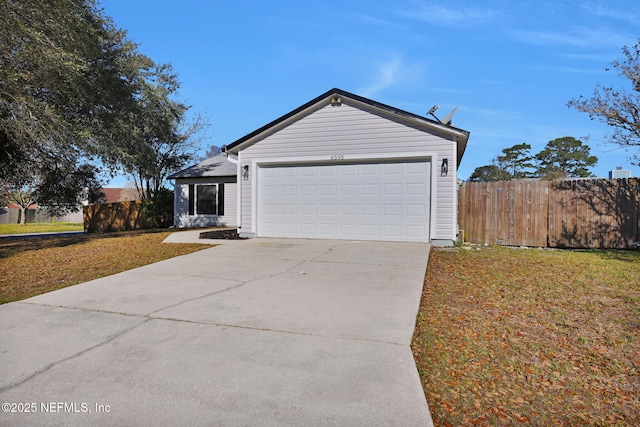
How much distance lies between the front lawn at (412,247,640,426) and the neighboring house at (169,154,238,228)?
41.1 feet

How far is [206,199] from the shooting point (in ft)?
56.5

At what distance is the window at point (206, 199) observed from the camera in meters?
17.0

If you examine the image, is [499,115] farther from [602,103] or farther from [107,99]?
[107,99]

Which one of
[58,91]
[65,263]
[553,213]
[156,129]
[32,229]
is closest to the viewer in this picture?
[65,263]

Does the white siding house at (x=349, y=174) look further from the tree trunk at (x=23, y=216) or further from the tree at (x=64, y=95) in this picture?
the tree trunk at (x=23, y=216)

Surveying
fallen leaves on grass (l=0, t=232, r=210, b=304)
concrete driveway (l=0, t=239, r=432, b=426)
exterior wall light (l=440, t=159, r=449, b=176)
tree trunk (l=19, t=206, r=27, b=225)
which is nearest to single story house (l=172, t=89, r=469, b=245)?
exterior wall light (l=440, t=159, r=449, b=176)

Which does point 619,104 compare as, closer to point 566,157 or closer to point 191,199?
point 191,199

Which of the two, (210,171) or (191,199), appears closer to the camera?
(210,171)

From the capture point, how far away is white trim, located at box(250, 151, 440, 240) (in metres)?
9.44

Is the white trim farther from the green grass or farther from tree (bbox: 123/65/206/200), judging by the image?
the green grass

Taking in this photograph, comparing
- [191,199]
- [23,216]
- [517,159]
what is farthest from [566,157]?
[23,216]

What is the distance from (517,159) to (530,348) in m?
41.9

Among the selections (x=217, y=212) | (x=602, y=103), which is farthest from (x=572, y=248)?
(x=217, y=212)

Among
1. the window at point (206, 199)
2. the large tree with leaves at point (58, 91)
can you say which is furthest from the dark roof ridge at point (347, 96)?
the window at point (206, 199)
